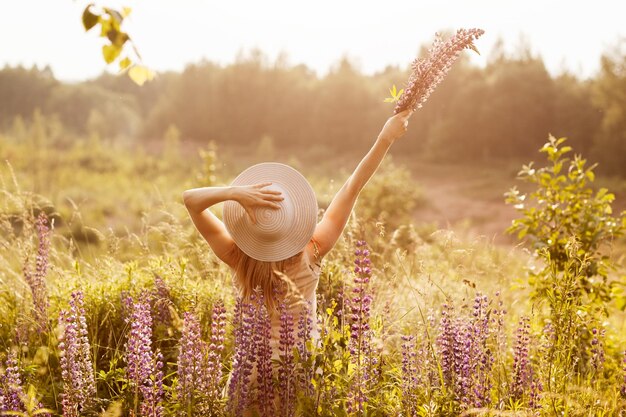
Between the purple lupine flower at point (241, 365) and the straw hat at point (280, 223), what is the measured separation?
347 millimetres

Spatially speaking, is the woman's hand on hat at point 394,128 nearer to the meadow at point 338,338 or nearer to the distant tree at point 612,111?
the meadow at point 338,338

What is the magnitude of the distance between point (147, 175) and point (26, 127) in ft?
42.0

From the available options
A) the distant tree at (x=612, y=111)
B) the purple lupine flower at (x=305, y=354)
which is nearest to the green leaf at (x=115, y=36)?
the purple lupine flower at (x=305, y=354)

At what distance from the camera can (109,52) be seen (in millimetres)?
2135

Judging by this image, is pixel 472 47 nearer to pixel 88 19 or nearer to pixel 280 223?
pixel 280 223

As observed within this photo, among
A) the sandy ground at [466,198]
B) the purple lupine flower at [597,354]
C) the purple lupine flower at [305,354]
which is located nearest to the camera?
the purple lupine flower at [305,354]

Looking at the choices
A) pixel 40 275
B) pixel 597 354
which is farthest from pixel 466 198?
pixel 40 275

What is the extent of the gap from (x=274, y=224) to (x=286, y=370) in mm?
678

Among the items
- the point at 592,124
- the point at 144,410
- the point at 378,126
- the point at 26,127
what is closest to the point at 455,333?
the point at 144,410

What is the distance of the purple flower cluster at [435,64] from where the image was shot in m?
3.02

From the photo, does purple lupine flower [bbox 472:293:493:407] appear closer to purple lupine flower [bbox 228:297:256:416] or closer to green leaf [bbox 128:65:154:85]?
purple lupine flower [bbox 228:297:256:416]

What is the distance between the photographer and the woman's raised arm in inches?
121

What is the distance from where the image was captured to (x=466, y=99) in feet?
115

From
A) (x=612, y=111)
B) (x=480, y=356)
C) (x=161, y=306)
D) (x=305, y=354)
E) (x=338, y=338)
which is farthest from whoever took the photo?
(x=612, y=111)
